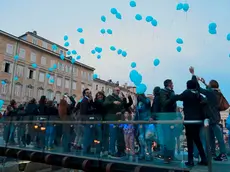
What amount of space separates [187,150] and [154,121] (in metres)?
0.94

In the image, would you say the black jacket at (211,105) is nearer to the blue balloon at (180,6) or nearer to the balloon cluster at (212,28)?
the balloon cluster at (212,28)

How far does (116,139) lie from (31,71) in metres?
36.8

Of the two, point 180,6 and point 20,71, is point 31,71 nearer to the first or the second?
point 20,71

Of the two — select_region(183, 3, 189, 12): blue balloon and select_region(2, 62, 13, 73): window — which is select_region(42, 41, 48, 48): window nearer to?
select_region(2, 62, 13, 73): window

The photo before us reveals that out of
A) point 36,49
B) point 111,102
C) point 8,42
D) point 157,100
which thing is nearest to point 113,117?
point 111,102

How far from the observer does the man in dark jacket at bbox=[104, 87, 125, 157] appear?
5.93m

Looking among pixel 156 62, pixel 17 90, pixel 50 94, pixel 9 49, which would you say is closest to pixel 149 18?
pixel 156 62

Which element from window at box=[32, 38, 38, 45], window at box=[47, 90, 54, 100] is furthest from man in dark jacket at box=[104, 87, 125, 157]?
window at box=[32, 38, 38, 45]

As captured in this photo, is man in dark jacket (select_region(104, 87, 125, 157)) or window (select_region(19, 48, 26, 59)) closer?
man in dark jacket (select_region(104, 87, 125, 157))

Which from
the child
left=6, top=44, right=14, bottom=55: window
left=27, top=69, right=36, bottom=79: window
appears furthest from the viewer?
left=27, top=69, right=36, bottom=79: window

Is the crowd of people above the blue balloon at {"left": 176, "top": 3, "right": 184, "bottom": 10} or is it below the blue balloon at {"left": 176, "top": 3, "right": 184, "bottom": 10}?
below

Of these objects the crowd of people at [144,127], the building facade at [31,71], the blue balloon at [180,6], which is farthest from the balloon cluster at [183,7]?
the building facade at [31,71]

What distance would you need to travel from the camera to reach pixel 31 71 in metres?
39.8

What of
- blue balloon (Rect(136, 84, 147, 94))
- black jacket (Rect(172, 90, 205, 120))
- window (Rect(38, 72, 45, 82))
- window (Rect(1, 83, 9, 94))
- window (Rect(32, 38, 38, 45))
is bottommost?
black jacket (Rect(172, 90, 205, 120))
